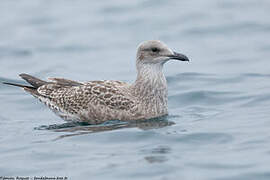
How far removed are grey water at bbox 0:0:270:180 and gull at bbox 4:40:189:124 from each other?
223 mm

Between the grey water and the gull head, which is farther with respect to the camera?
the gull head

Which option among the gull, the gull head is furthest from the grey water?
the gull head

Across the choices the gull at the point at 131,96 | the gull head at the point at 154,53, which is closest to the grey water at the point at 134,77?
the gull at the point at 131,96

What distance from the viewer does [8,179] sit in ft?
34.1

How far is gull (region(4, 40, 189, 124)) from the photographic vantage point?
42.3 ft

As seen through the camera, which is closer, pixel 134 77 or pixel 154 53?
pixel 154 53

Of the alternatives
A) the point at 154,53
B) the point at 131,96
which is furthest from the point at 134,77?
the point at 154,53

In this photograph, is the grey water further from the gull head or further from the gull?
the gull head

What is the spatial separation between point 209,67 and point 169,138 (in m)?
6.71

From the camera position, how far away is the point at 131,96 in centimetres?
1307

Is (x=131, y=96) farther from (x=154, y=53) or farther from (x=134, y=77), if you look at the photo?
(x=134, y=77)

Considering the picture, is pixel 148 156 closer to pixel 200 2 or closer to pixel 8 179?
pixel 8 179

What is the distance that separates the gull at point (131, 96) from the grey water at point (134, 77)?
223mm

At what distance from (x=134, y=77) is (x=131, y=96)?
4.84 metres
